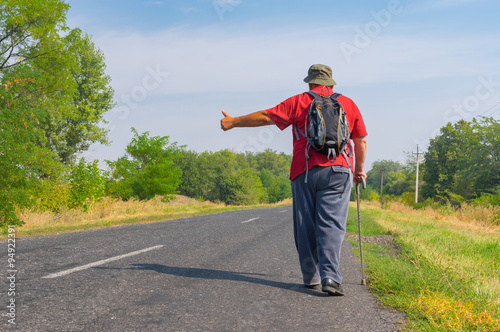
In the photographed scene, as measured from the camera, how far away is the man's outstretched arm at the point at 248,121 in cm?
410

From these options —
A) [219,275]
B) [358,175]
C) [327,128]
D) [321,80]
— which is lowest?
[219,275]

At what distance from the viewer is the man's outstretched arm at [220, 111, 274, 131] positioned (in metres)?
4.10

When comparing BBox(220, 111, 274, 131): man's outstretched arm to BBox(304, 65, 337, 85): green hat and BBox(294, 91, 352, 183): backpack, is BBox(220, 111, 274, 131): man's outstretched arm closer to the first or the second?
BBox(294, 91, 352, 183): backpack

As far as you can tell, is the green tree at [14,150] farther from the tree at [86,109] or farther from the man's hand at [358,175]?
the tree at [86,109]

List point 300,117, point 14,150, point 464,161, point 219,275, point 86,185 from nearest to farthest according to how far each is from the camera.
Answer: point 300,117 < point 219,275 < point 14,150 < point 86,185 < point 464,161

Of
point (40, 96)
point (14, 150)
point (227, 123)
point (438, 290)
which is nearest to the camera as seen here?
point (438, 290)

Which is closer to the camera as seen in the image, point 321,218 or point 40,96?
point 321,218

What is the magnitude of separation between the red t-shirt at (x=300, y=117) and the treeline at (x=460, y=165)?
28.4 m

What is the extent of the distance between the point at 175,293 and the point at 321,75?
265 centimetres

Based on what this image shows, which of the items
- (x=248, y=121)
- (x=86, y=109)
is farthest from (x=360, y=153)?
(x=86, y=109)

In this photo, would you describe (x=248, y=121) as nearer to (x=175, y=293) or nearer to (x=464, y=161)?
(x=175, y=293)

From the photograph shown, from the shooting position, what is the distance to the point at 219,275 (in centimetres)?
461

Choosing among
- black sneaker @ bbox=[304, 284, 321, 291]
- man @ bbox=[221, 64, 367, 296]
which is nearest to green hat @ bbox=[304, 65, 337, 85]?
man @ bbox=[221, 64, 367, 296]

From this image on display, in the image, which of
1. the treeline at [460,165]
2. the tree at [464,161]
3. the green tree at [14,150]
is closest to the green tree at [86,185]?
the green tree at [14,150]
